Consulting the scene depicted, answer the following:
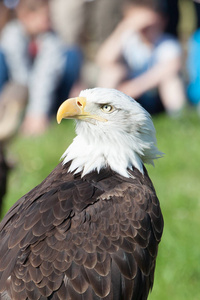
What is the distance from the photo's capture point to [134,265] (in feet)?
14.6

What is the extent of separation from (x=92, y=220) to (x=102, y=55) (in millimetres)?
7804

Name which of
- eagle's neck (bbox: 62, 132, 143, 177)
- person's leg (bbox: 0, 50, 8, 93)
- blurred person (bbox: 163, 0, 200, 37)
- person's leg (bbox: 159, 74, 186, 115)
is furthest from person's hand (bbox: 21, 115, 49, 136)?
eagle's neck (bbox: 62, 132, 143, 177)

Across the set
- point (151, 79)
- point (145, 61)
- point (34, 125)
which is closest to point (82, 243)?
point (34, 125)

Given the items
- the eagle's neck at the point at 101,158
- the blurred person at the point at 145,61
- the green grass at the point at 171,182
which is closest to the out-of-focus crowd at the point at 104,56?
the blurred person at the point at 145,61

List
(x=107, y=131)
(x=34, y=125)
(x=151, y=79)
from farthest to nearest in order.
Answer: (x=151, y=79) < (x=34, y=125) < (x=107, y=131)

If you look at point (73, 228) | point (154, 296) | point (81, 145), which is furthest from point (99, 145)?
point (154, 296)

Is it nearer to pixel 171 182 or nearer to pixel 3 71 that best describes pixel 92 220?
pixel 171 182

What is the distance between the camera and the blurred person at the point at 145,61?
11.6 metres

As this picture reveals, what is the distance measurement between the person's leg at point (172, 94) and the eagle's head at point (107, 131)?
688 cm

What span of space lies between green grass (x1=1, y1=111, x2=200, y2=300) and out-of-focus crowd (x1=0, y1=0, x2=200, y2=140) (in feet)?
1.78

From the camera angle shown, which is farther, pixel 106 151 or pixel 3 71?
pixel 3 71

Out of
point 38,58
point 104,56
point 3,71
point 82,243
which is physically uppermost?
point 3,71

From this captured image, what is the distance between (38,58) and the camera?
11992mm

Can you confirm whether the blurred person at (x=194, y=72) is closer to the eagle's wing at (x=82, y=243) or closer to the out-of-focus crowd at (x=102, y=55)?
the out-of-focus crowd at (x=102, y=55)
